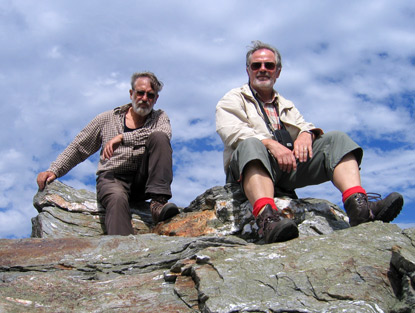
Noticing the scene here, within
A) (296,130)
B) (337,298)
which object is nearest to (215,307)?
(337,298)

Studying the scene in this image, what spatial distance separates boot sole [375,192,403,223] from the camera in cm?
512

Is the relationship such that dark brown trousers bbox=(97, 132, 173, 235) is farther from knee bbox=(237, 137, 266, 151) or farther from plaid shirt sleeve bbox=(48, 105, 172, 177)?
knee bbox=(237, 137, 266, 151)

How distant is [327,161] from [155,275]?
2.80 m

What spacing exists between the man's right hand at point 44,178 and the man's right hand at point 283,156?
366 centimetres

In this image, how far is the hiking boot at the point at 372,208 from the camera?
5078 mm

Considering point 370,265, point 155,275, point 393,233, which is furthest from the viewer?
point 393,233

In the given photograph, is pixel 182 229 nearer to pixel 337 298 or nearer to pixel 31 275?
pixel 31 275

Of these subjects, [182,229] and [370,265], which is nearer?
[370,265]

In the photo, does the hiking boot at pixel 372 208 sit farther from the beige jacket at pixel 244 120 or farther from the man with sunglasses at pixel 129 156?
the man with sunglasses at pixel 129 156

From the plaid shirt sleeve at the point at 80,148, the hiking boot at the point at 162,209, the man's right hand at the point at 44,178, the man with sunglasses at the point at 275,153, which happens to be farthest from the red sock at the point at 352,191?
the man's right hand at the point at 44,178

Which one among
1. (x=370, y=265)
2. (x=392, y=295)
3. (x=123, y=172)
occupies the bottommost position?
(x=392, y=295)

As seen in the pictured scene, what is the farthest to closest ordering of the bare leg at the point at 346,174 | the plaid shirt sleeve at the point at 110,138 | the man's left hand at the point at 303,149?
the plaid shirt sleeve at the point at 110,138, the man's left hand at the point at 303,149, the bare leg at the point at 346,174

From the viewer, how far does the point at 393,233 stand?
4.48 meters

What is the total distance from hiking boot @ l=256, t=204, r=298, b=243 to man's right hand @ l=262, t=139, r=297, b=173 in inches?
34.4
